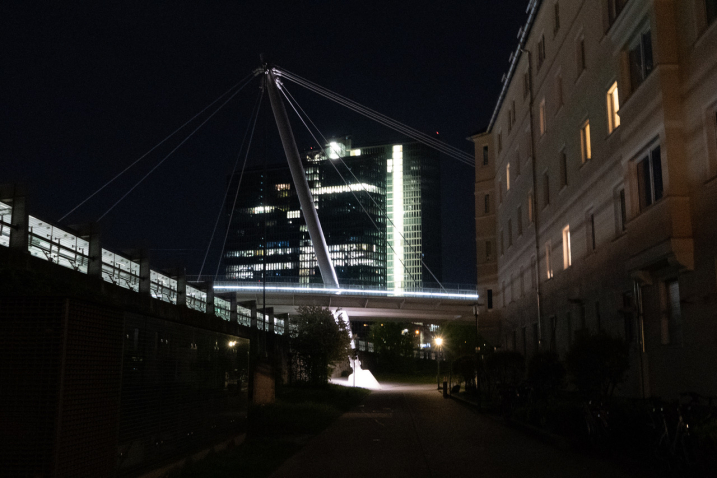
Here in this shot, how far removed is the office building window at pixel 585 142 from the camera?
25031mm

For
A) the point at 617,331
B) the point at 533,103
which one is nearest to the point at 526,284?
the point at 533,103

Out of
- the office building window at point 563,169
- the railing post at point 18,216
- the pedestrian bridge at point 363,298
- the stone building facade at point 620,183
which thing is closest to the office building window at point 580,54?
the stone building facade at point 620,183

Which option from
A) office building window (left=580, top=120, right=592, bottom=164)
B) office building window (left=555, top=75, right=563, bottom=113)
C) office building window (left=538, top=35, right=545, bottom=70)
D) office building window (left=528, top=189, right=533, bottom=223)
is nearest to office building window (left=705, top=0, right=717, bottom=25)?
office building window (left=580, top=120, right=592, bottom=164)

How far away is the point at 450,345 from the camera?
11769 centimetres

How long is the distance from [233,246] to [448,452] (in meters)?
181

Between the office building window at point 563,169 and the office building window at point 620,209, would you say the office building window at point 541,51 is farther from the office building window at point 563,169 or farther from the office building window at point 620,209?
the office building window at point 620,209

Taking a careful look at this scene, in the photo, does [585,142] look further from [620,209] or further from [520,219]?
[520,219]

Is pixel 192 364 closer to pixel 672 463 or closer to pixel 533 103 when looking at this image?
pixel 672 463

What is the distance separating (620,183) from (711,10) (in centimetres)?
732

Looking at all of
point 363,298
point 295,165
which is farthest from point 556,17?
point 363,298

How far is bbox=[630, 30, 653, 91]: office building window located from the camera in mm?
16972

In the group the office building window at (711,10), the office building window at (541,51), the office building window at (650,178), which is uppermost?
the office building window at (541,51)

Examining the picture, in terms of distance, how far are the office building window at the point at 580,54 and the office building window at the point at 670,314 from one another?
10.7 metres

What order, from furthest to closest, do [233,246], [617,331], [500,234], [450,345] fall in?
1. [233,246]
2. [450,345]
3. [500,234]
4. [617,331]
